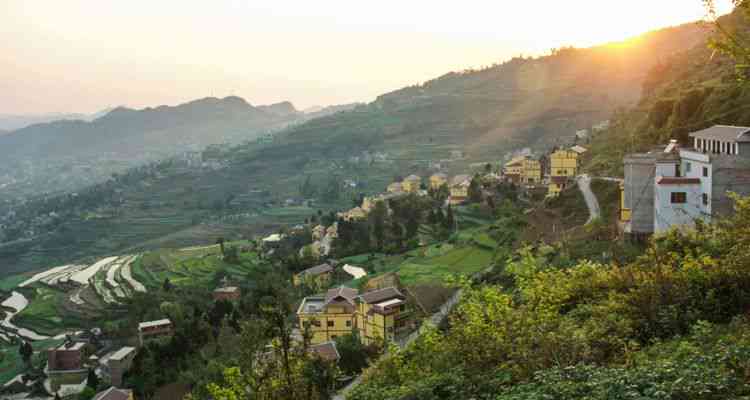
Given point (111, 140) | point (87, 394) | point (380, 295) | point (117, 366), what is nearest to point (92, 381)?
point (117, 366)

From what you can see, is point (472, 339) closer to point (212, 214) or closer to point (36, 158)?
point (212, 214)

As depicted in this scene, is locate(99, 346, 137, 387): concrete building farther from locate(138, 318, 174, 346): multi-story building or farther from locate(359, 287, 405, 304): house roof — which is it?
locate(359, 287, 405, 304): house roof

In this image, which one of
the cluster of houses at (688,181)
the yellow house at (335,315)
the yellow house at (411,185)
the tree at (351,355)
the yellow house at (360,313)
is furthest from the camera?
the yellow house at (411,185)

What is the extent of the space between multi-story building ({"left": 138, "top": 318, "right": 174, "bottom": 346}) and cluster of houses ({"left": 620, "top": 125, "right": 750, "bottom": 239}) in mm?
19913

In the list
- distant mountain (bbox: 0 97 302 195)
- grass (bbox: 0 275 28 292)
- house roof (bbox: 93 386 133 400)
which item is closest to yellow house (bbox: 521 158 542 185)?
house roof (bbox: 93 386 133 400)

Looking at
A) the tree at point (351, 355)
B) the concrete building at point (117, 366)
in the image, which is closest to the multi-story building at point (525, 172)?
the tree at point (351, 355)

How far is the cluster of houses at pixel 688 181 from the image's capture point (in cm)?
1400

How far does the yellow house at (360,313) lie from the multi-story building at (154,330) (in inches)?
357

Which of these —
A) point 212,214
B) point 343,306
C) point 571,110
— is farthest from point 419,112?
point 343,306

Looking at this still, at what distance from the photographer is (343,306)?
20.6 metres

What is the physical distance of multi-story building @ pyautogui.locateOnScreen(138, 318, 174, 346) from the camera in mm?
27500

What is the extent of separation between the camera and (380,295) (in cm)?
1972

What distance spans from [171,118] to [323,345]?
185922mm

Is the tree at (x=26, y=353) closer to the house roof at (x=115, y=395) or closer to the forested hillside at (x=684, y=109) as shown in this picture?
the house roof at (x=115, y=395)
